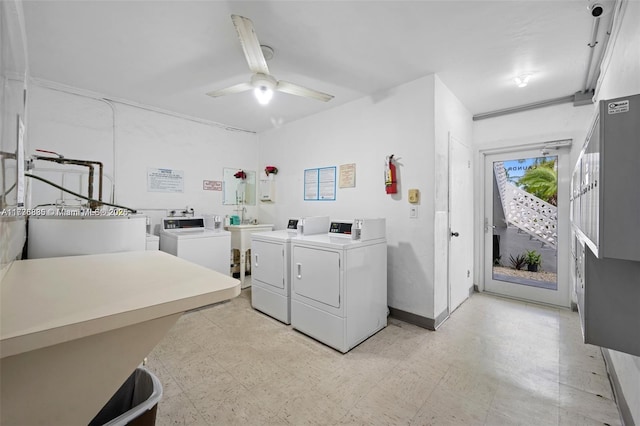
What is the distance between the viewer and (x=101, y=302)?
0.65 meters

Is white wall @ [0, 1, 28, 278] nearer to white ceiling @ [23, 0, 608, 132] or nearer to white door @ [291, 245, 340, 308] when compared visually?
white ceiling @ [23, 0, 608, 132]

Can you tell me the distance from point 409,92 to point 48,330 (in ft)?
10.2

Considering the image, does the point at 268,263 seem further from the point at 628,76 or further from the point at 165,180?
the point at 628,76

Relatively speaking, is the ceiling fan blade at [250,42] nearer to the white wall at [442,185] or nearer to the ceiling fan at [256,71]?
the ceiling fan at [256,71]

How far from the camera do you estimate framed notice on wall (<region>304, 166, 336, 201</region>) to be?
3561mm

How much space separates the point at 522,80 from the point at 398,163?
1.49m

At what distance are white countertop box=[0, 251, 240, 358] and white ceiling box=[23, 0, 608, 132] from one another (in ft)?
5.96

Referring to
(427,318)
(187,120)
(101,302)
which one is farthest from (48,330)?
(187,120)

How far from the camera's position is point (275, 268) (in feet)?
9.38

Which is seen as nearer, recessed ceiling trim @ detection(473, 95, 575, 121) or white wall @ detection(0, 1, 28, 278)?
white wall @ detection(0, 1, 28, 278)

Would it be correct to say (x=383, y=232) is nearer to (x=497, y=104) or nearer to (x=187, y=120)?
(x=497, y=104)

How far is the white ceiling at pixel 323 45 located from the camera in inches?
71.9

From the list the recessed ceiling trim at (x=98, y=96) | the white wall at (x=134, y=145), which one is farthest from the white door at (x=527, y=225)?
the recessed ceiling trim at (x=98, y=96)

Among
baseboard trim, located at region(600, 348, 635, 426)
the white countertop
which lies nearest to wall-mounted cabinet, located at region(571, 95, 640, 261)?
baseboard trim, located at region(600, 348, 635, 426)
